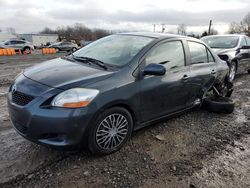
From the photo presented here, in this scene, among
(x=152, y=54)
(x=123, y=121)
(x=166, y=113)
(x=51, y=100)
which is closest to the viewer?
(x=51, y=100)

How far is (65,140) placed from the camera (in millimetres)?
2990

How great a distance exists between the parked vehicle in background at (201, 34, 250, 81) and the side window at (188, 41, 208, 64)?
3.31 m

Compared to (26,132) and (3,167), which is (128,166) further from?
(3,167)

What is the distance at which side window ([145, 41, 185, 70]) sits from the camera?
3855 millimetres

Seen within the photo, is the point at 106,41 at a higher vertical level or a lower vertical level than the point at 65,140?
higher

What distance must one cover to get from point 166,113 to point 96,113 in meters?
1.46

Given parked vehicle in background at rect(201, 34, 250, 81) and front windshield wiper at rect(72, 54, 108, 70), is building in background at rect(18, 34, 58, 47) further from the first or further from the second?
front windshield wiper at rect(72, 54, 108, 70)

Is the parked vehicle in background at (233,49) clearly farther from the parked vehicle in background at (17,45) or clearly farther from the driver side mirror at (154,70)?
the parked vehicle in background at (17,45)

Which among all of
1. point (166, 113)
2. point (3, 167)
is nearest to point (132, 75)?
point (166, 113)

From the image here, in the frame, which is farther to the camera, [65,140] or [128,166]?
[128,166]

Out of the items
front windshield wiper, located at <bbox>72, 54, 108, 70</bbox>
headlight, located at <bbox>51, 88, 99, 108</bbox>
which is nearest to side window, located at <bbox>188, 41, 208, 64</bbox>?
front windshield wiper, located at <bbox>72, 54, 108, 70</bbox>

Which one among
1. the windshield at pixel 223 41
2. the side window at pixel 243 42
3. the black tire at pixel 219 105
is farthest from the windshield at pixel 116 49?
the side window at pixel 243 42

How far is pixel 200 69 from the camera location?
4.67 m

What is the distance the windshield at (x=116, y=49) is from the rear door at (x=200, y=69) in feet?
3.32
